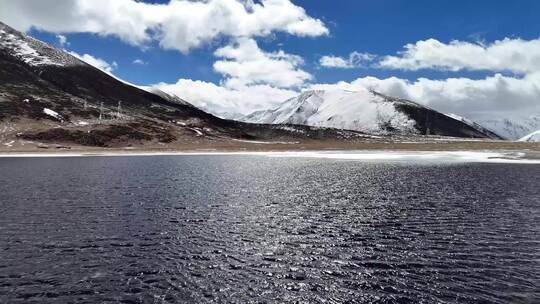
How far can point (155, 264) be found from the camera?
2856 cm

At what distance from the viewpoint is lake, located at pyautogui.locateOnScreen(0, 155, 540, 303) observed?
78.5 feet

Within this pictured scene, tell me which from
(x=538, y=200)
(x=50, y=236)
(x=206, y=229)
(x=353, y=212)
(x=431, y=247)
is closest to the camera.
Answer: (x=431, y=247)

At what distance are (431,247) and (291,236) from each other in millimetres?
10751

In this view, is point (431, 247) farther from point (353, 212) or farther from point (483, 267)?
point (353, 212)

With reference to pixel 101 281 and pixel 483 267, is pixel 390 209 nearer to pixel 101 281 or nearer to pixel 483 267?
pixel 483 267

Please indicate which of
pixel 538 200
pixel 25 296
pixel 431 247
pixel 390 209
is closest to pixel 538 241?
pixel 431 247

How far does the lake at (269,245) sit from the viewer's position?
2392cm

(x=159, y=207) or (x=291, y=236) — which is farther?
(x=159, y=207)

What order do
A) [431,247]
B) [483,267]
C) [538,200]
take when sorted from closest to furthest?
[483,267] → [431,247] → [538,200]

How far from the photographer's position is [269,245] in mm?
33281

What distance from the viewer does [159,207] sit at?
160 feet

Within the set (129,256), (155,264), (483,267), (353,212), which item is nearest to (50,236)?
(129,256)

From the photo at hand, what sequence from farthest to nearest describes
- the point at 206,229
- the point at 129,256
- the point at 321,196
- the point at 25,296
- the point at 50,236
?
the point at 321,196 < the point at 206,229 < the point at 50,236 < the point at 129,256 < the point at 25,296

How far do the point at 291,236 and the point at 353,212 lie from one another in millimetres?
12421
